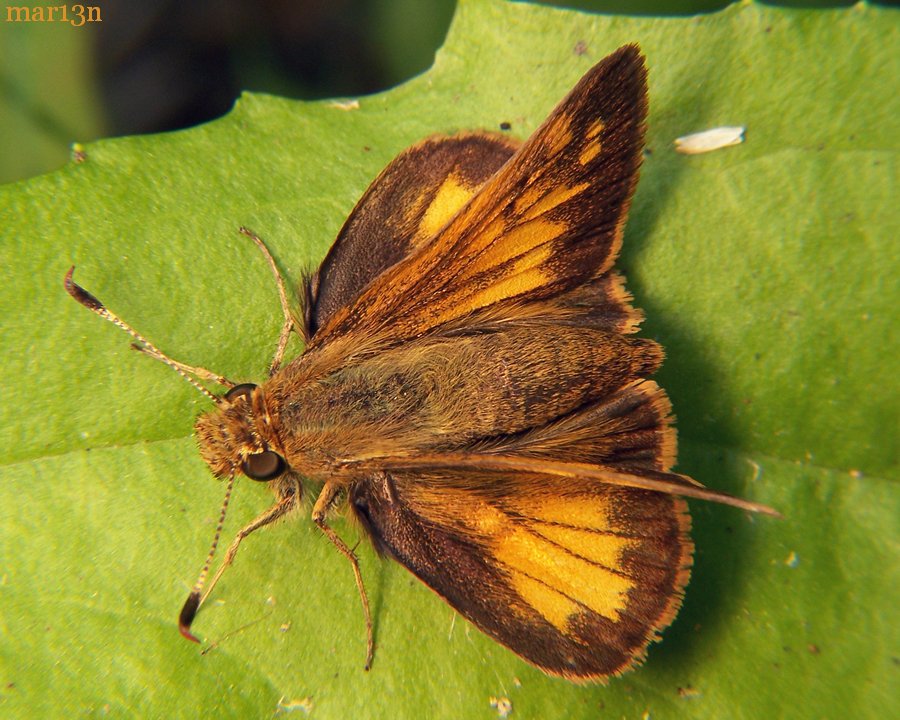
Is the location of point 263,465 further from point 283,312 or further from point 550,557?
point 550,557

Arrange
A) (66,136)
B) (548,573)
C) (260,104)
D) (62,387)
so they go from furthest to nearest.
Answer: (66,136) < (260,104) < (62,387) < (548,573)

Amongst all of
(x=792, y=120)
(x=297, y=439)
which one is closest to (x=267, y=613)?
(x=297, y=439)

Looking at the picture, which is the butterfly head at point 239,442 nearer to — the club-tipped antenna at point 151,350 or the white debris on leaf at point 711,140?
the club-tipped antenna at point 151,350

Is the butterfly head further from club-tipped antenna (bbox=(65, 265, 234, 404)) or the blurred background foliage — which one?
the blurred background foliage

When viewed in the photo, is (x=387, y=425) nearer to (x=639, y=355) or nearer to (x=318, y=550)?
(x=318, y=550)

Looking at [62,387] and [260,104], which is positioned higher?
[260,104]

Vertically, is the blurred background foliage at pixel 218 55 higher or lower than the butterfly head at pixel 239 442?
higher

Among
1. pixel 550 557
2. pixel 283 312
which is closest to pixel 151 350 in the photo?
pixel 283 312

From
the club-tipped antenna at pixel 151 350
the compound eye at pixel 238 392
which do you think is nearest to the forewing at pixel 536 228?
the compound eye at pixel 238 392
